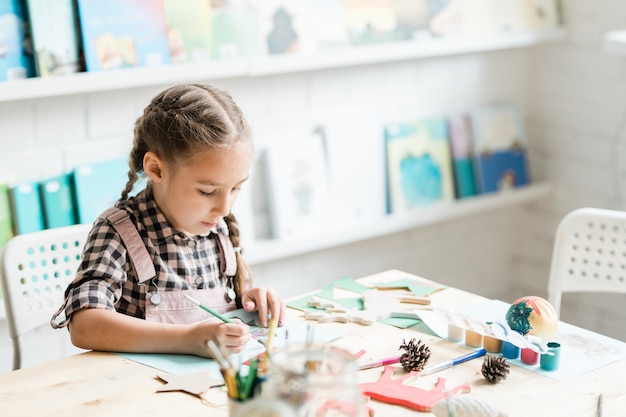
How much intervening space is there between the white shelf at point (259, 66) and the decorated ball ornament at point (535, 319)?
130 cm

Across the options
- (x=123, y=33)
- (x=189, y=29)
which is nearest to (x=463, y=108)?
(x=189, y=29)

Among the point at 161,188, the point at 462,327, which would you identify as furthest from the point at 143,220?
the point at 462,327

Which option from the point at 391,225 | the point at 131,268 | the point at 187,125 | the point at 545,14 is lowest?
the point at 391,225

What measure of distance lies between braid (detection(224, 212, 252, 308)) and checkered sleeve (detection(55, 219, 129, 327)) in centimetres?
28

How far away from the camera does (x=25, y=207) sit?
2.44m

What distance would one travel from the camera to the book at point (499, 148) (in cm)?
340

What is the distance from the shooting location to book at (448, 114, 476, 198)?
3.35 meters

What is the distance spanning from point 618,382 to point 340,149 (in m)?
1.69

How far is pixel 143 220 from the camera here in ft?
6.03

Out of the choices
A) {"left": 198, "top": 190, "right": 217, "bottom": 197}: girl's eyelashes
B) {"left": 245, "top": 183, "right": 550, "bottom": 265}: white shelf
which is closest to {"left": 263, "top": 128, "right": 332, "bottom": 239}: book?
{"left": 245, "top": 183, "right": 550, "bottom": 265}: white shelf

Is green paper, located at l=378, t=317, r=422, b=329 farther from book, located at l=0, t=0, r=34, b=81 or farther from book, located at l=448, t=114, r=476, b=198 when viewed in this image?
book, located at l=448, t=114, r=476, b=198

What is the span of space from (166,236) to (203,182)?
0.17m

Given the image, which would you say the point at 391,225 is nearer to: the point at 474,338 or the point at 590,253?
the point at 590,253

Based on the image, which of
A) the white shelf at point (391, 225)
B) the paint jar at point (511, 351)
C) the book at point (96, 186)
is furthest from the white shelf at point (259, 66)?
the paint jar at point (511, 351)
